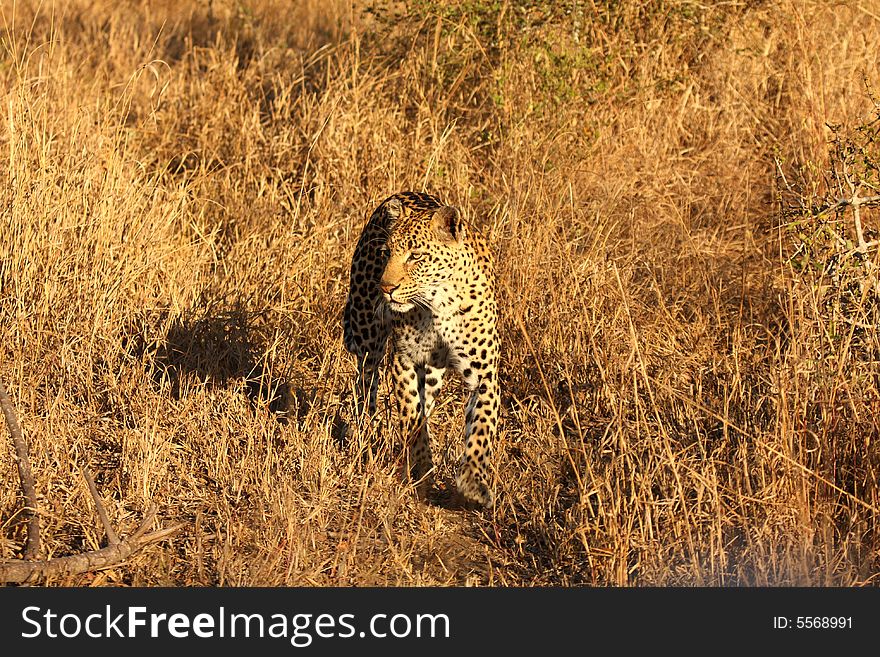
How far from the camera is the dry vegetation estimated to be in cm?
438

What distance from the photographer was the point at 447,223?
490 centimetres

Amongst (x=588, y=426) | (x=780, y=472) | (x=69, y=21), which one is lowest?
(x=780, y=472)

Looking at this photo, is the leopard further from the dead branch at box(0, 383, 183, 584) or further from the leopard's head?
the dead branch at box(0, 383, 183, 584)

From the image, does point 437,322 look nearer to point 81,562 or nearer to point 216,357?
point 216,357

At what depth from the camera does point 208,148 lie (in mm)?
7469

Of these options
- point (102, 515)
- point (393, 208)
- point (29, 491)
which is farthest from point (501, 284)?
point (29, 491)

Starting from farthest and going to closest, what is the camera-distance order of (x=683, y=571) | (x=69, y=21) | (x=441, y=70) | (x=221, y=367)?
(x=69, y=21) < (x=441, y=70) < (x=221, y=367) < (x=683, y=571)

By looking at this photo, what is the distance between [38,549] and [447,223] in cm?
184

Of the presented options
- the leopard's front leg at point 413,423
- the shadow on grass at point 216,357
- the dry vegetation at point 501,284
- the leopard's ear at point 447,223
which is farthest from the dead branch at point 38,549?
the leopard's ear at point 447,223

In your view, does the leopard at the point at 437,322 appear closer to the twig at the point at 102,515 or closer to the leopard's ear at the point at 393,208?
the leopard's ear at the point at 393,208

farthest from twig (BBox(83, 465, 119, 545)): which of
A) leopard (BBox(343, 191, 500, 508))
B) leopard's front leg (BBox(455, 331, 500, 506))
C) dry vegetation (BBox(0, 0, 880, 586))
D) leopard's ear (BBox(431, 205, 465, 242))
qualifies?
leopard's ear (BBox(431, 205, 465, 242))

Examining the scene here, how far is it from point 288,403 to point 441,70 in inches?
102

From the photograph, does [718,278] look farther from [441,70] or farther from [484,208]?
[441,70]
